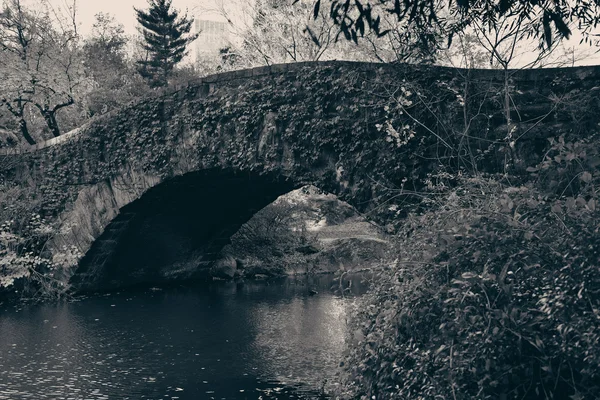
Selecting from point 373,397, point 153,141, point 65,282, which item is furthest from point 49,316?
point 373,397

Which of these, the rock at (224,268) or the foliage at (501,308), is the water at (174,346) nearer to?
the foliage at (501,308)

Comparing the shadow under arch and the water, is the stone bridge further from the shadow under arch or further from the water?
the water

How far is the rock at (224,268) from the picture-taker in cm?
1534

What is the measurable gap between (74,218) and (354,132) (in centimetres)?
579

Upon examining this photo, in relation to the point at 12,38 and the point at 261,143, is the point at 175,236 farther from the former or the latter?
the point at 12,38

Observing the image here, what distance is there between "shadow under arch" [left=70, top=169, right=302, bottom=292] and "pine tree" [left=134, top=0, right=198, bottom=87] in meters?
14.4

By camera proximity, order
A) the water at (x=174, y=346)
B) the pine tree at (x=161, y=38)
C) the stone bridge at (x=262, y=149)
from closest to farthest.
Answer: the water at (x=174, y=346) → the stone bridge at (x=262, y=149) → the pine tree at (x=161, y=38)

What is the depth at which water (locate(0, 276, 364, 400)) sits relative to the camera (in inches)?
277

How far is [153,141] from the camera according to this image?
1097 cm

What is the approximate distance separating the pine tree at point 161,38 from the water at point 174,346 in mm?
16319

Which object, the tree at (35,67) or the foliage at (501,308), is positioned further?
the tree at (35,67)

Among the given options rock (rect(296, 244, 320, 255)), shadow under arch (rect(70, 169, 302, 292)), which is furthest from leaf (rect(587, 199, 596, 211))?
rock (rect(296, 244, 320, 255))

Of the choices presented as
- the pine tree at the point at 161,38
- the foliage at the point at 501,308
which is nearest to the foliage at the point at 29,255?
the foliage at the point at 501,308

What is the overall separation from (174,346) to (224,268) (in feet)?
21.4
